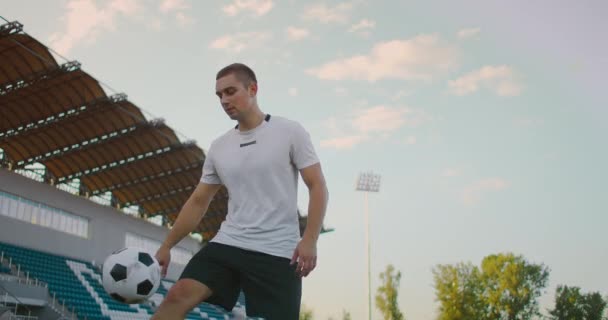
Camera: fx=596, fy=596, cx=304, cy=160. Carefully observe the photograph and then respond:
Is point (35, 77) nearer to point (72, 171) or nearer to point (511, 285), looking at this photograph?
point (72, 171)

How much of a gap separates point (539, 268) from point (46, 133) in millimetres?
51620

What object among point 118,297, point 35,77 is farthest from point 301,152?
point 35,77

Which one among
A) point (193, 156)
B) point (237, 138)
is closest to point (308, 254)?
point (237, 138)

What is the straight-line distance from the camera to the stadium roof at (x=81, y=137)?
967 inches

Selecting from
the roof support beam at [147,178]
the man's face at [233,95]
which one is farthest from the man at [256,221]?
the roof support beam at [147,178]

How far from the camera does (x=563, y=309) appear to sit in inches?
2441

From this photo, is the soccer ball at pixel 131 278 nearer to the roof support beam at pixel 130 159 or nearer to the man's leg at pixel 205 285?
the man's leg at pixel 205 285

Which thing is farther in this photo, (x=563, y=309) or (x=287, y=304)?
(x=563, y=309)

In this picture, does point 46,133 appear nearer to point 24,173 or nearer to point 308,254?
point 24,173

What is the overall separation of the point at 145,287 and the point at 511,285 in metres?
62.4

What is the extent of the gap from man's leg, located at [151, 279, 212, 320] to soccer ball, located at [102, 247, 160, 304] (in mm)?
616

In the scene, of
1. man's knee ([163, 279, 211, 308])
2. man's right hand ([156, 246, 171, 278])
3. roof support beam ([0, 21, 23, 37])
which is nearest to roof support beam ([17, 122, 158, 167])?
roof support beam ([0, 21, 23, 37])

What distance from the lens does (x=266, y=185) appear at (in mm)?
4180

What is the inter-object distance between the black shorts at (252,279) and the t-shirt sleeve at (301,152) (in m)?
0.69
